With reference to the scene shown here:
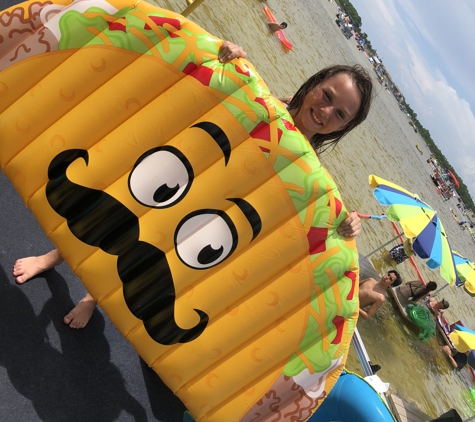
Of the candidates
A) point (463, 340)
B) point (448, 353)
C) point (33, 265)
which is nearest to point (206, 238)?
point (33, 265)

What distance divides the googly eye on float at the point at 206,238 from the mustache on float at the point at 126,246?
0.38 feet

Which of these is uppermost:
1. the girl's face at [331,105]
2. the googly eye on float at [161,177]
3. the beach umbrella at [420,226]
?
the googly eye on float at [161,177]

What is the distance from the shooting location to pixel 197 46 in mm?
1647

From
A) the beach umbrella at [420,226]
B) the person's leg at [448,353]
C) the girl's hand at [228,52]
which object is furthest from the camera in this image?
the person's leg at [448,353]

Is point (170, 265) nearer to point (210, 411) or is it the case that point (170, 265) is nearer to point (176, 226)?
point (176, 226)

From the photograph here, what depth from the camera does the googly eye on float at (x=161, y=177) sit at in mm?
1690

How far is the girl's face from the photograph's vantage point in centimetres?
171

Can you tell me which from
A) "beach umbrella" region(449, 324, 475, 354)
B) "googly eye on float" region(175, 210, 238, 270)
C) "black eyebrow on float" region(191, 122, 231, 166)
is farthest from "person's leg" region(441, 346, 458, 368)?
"black eyebrow on float" region(191, 122, 231, 166)

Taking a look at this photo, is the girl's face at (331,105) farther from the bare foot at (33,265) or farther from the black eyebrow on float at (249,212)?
the bare foot at (33,265)

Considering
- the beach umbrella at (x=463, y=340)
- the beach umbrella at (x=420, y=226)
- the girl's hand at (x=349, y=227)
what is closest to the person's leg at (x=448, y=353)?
the beach umbrella at (x=463, y=340)

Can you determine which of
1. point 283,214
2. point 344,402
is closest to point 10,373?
point 283,214

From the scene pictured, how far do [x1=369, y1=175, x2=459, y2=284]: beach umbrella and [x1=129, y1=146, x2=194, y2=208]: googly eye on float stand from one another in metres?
3.36

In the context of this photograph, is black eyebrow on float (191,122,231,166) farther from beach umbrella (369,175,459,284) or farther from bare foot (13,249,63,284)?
beach umbrella (369,175,459,284)

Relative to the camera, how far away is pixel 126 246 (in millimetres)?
1728
